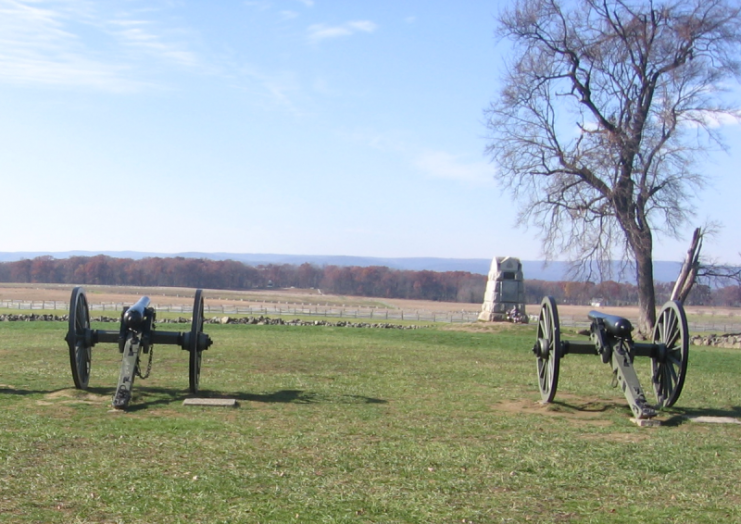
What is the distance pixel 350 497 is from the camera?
5.97m

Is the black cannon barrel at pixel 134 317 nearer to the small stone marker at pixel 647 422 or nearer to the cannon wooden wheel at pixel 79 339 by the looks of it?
the cannon wooden wheel at pixel 79 339

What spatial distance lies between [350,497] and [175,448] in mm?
2215

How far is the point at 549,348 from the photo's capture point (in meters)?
10.7

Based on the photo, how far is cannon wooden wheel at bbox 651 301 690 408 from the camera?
9.99m

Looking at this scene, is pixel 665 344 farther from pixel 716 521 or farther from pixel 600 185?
pixel 600 185

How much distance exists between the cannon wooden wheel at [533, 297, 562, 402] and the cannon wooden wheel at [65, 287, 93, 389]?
239 inches

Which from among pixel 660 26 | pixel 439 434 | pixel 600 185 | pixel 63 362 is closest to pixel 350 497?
pixel 439 434

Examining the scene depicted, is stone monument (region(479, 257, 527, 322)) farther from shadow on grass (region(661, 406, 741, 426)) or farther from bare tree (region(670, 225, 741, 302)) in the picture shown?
shadow on grass (region(661, 406, 741, 426))

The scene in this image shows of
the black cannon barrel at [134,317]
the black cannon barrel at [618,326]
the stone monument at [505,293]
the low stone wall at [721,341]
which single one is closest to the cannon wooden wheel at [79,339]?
the black cannon barrel at [134,317]

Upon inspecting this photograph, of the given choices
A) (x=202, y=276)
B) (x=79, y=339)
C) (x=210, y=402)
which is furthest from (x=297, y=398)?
(x=202, y=276)

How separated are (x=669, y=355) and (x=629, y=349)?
1.98 ft

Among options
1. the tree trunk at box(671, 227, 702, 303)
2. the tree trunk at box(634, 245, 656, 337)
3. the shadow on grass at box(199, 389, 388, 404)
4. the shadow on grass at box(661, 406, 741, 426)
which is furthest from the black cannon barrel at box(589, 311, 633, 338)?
the tree trunk at box(671, 227, 702, 303)

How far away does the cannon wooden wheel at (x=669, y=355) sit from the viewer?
9.99 metres

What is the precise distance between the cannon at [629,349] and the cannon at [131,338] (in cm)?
448
